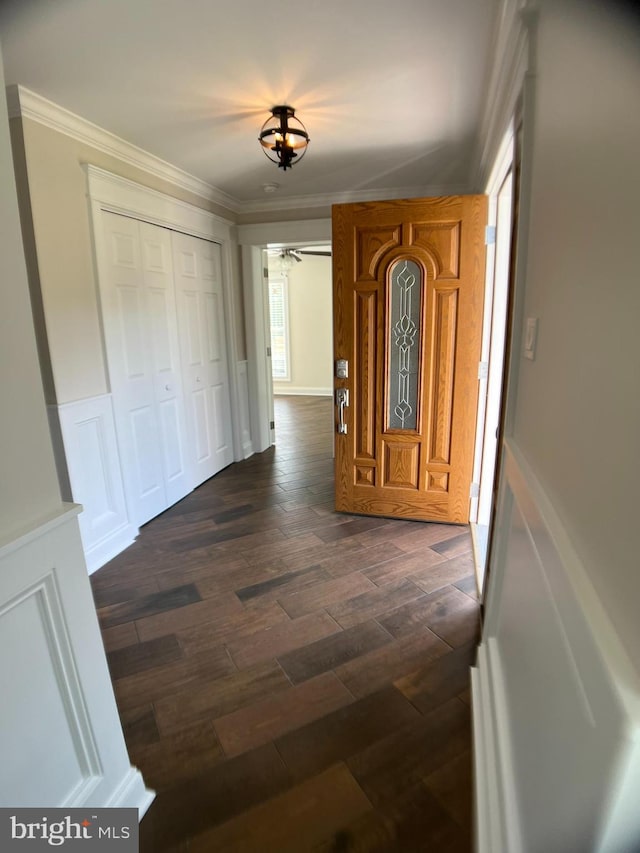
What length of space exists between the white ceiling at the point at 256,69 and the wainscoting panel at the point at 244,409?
76.7 inches

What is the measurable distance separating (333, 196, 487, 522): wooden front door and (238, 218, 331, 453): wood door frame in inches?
50.9

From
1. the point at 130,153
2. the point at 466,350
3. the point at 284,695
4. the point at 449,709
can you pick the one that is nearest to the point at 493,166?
the point at 466,350

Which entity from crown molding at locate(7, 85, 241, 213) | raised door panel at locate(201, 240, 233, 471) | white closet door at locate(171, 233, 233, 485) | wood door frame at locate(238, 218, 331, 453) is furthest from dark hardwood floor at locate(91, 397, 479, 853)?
crown molding at locate(7, 85, 241, 213)

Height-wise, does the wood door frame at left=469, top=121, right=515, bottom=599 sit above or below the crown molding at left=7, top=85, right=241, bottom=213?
below

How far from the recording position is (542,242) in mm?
1171

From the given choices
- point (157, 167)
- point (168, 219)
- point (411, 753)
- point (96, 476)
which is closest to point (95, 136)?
point (157, 167)

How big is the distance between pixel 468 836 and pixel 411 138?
3.29 meters

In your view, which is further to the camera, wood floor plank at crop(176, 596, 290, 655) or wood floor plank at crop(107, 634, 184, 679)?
wood floor plank at crop(176, 596, 290, 655)

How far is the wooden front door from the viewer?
8.88 ft

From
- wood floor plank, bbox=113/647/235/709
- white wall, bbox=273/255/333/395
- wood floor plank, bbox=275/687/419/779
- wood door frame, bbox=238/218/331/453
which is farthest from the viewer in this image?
white wall, bbox=273/255/333/395

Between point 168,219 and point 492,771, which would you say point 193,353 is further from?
point 492,771

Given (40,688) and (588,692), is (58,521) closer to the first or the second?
(40,688)

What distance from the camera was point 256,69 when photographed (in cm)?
194

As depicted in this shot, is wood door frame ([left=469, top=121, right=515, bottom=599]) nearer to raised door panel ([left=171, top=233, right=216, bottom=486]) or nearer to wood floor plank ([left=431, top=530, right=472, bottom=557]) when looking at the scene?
wood floor plank ([left=431, top=530, right=472, bottom=557])
